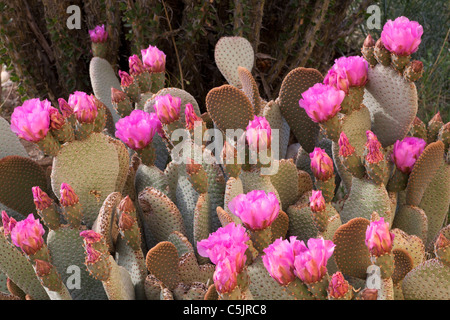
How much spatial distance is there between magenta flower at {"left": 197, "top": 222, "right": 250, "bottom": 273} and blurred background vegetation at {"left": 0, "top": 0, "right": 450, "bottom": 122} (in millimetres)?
1497

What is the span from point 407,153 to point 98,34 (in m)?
1.51

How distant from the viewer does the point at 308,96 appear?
4.62ft

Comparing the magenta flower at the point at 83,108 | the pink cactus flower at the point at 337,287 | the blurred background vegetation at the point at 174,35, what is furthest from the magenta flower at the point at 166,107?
the blurred background vegetation at the point at 174,35

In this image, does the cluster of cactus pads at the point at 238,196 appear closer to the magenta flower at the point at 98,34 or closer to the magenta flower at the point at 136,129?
the magenta flower at the point at 136,129

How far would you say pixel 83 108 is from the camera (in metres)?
1.35

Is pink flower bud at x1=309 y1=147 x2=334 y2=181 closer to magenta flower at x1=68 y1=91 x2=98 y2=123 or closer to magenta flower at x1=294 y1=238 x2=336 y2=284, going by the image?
magenta flower at x1=294 y1=238 x2=336 y2=284

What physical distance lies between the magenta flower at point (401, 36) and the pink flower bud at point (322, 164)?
351 mm

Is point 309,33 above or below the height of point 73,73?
above

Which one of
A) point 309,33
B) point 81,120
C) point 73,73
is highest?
point 81,120

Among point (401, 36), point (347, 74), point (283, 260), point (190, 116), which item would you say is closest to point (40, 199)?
point (190, 116)

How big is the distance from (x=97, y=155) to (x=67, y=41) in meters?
1.42

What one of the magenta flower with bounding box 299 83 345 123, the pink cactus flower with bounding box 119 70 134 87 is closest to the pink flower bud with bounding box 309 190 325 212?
the magenta flower with bounding box 299 83 345 123
